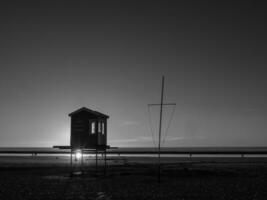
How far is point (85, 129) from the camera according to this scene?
39094mm

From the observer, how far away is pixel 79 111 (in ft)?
129

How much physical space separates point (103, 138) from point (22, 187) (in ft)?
44.7

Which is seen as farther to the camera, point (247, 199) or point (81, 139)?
point (81, 139)

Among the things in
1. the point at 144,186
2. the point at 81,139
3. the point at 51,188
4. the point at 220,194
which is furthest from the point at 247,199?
the point at 81,139

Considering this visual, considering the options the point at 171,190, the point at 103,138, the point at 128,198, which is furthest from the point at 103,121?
the point at 128,198

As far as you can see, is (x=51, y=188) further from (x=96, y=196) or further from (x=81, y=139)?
(x=81, y=139)

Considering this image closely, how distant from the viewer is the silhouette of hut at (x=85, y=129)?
128 ft

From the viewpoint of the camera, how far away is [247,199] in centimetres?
2300

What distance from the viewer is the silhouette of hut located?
3897 cm

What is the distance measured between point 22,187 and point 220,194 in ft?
44.7

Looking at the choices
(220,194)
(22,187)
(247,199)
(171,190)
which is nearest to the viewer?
(247,199)

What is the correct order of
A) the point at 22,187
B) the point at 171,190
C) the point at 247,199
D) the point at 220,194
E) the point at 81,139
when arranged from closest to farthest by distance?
the point at 247,199 < the point at 220,194 < the point at 171,190 < the point at 22,187 < the point at 81,139

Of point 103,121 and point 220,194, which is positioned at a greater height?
point 103,121

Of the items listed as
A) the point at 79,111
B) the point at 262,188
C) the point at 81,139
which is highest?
the point at 79,111
